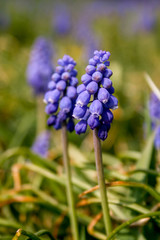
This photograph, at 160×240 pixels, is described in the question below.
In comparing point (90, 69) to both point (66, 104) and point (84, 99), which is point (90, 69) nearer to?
point (84, 99)

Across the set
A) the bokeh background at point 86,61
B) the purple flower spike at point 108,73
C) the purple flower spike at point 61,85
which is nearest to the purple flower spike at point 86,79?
the purple flower spike at point 108,73

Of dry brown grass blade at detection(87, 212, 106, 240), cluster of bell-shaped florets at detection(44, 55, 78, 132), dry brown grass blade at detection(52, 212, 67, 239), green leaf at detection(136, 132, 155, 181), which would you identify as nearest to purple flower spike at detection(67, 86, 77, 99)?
cluster of bell-shaped florets at detection(44, 55, 78, 132)

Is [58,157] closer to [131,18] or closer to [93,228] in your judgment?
[93,228]

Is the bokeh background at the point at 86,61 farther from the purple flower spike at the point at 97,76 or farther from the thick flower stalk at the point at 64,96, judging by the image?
the purple flower spike at the point at 97,76

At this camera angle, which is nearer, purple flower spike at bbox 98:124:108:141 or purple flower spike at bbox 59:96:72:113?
purple flower spike at bbox 98:124:108:141

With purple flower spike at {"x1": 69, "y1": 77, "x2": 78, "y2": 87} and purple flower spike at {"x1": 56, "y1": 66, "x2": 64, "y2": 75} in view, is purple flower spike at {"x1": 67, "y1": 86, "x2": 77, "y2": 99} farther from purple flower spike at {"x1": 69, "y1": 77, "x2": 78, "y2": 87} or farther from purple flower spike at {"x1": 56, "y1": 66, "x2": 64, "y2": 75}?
purple flower spike at {"x1": 56, "y1": 66, "x2": 64, "y2": 75}

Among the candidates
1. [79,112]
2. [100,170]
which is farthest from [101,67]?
[100,170]

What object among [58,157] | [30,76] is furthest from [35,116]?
[58,157]
